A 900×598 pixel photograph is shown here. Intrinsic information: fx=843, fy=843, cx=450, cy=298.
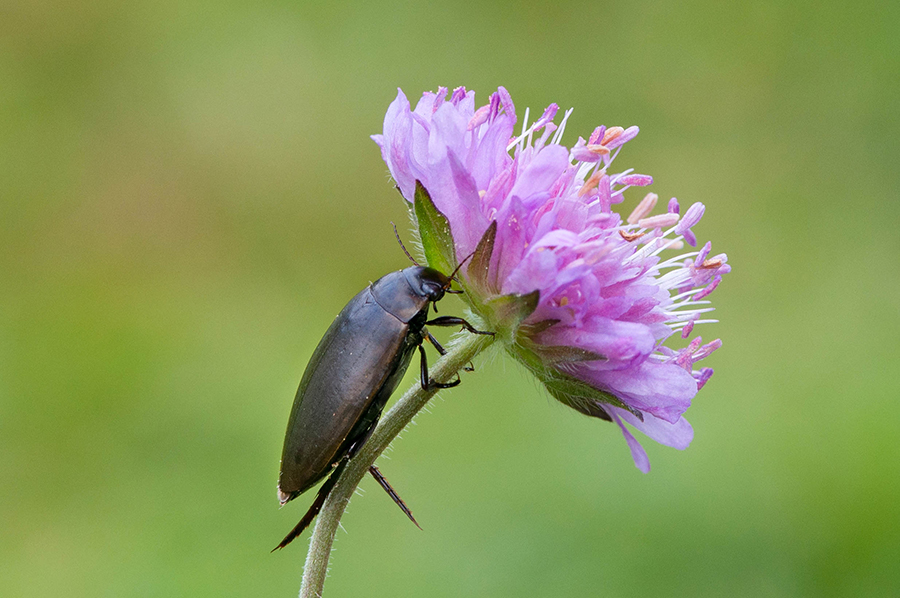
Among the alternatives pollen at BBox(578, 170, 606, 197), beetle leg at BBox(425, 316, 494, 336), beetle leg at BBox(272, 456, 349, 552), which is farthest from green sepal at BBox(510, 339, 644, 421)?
beetle leg at BBox(272, 456, 349, 552)

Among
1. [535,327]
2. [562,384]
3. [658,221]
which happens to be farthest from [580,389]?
[658,221]

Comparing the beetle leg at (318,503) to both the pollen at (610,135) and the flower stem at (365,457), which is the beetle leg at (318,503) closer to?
the flower stem at (365,457)

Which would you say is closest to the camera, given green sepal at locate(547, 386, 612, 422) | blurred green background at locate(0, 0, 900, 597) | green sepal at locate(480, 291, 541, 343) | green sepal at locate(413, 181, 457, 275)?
green sepal at locate(480, 291, 541, 343)

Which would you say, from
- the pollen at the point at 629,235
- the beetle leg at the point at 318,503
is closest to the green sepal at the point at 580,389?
the pollen at the point at 629,235

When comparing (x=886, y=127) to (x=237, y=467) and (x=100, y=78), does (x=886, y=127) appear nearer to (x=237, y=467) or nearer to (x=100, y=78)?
(x=237, y=467)

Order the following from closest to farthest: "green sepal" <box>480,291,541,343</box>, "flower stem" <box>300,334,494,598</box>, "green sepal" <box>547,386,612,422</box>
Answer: "flower stem" <box>300,334,494,598</box> → "green sepal" <box>480,291,541,343</box> → "green sepal" <box>547,386,612,422</box>

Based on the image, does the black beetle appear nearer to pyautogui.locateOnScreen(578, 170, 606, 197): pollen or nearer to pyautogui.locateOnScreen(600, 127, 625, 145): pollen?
Result: pyautogui.locateOnScreen(578, 170, 606, 197): pollen

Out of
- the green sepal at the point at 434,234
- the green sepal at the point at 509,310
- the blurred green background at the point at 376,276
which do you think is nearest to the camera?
the green sepal at the point at 509,310

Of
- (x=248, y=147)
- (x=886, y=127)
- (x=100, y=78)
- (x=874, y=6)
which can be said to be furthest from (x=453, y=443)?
(x=874, y=6)
